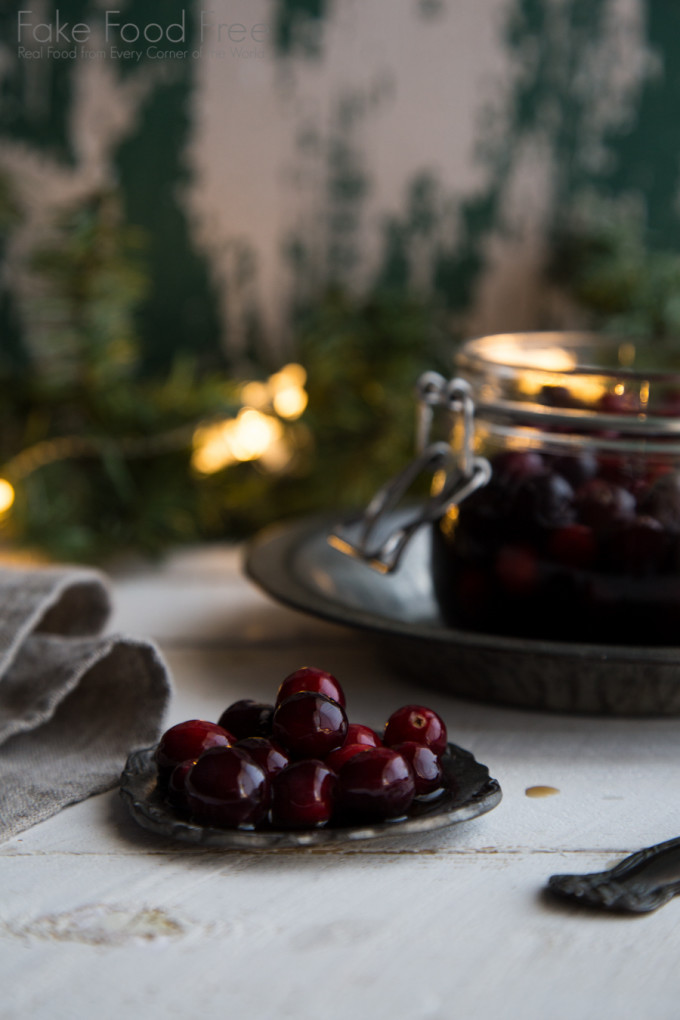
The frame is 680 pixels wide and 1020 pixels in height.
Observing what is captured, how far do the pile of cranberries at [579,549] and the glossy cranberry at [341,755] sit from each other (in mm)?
159

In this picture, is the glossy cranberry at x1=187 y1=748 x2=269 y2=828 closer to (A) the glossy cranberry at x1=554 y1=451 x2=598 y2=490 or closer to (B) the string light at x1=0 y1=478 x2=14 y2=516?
(A) the glossy cranberry at x1=554 y1=451 x2=598 y2=490

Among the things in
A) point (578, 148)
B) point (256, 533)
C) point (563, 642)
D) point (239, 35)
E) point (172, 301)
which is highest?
point (239, 35)

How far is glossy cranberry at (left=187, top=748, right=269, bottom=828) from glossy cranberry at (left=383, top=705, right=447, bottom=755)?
0.07 m

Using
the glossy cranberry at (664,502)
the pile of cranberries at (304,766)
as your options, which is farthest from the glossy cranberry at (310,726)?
the glossy cranberry at (664,502)

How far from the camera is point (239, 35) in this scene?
107cm

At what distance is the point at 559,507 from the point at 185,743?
23 cm

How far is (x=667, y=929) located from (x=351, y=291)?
87cm

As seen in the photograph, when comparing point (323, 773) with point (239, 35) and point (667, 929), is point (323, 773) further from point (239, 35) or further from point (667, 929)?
point (239, 35)

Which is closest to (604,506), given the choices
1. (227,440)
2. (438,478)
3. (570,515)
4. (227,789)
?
(570,515)

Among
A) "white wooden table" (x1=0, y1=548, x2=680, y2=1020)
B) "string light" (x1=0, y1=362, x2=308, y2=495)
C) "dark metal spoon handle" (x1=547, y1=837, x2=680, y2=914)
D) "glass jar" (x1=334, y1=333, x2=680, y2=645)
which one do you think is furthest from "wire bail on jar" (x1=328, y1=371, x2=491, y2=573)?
"string light" (x1=0, y1=362, x2=308, y2=495)

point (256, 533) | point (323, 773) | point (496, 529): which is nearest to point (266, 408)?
point (256, 533)

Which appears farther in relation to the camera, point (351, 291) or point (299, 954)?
point (351, 291)

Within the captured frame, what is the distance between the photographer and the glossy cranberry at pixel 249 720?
47 centimetres

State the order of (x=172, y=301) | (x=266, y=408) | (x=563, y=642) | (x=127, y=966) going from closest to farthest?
(x=127, y=966) < (x=563, y=642) < (x=266, y=408) < (x=172, y=301)
